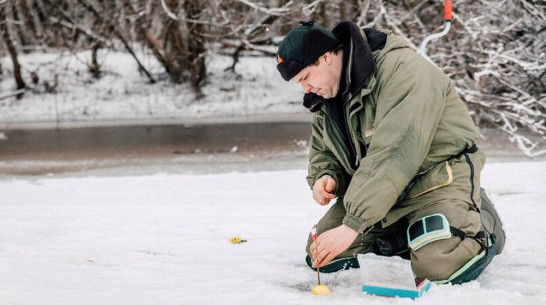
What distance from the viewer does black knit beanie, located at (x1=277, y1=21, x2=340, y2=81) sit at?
8.86ft

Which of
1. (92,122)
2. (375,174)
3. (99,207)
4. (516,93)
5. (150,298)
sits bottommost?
(92,122)

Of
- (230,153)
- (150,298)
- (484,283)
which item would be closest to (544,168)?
(484,283)

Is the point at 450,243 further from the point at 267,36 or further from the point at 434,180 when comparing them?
the point at 267,36

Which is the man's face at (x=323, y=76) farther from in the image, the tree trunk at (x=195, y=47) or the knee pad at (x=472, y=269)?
the tree trunk at (x=195, y=47)

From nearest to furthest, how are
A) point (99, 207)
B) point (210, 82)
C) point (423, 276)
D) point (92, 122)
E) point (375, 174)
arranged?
1. point (375, 174)
2. point (423, 276)
3. point (99, 207)
4. point (92, 122)
5. point (210, 82)

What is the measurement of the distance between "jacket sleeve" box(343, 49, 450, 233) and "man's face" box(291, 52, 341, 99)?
0.22 meters

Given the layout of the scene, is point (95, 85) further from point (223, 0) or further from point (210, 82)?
point (223, 0)

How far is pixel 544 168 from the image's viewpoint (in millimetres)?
5391

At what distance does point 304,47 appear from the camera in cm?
270

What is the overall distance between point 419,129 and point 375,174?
0.24m

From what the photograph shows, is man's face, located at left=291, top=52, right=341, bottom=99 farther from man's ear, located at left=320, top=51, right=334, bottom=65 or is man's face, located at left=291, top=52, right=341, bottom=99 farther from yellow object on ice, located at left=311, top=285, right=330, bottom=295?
yellow object on ice, located at left=311, top=285, right=330, bottom=295

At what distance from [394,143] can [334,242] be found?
0.45 metres

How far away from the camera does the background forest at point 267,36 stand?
362 inches

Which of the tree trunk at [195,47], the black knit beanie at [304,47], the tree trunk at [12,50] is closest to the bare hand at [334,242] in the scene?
the black knit beanie at [304,47]
